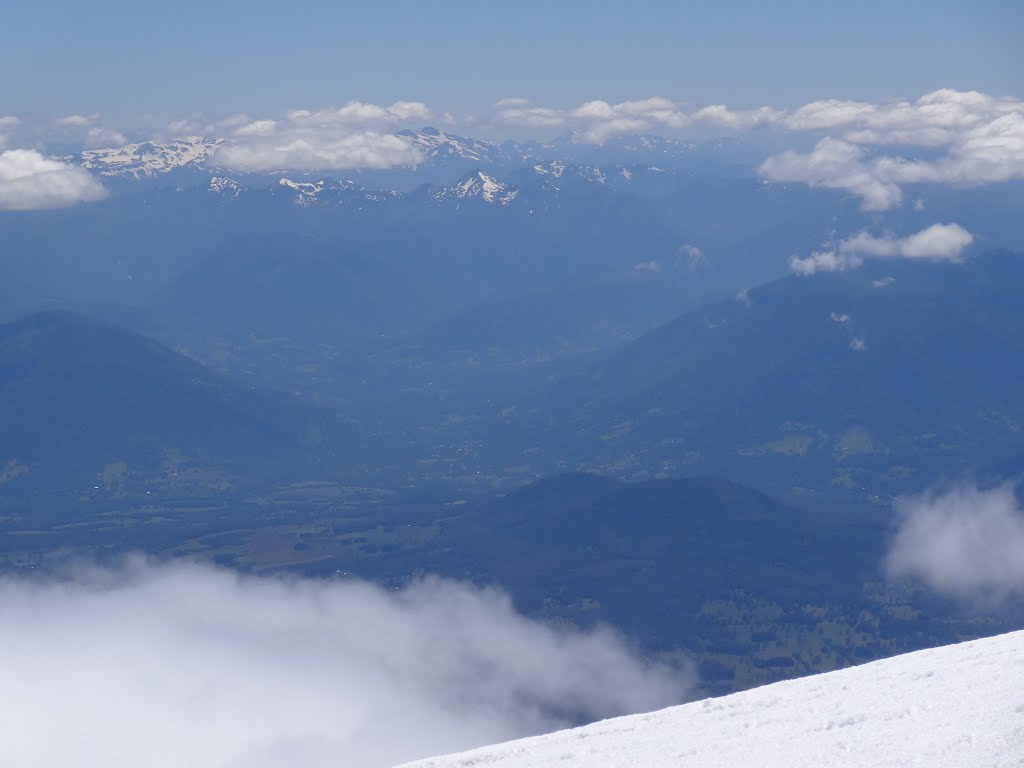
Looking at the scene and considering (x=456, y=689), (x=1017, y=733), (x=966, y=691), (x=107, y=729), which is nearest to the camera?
(x=1017, y=733)

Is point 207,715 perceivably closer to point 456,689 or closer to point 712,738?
point 456,689

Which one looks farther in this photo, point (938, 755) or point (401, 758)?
point (401, 758)

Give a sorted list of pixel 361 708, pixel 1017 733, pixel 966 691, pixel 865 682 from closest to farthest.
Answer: pixel 1017 733 → pixel 966 691 → pixel 865 682 → pixel 361 708

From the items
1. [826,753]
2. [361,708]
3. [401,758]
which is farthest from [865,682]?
[361,708]

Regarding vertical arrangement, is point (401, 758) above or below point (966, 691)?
below

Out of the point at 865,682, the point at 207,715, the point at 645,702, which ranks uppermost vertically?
the point at 865,682

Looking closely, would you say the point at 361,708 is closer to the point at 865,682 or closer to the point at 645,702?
the point at 645,702
